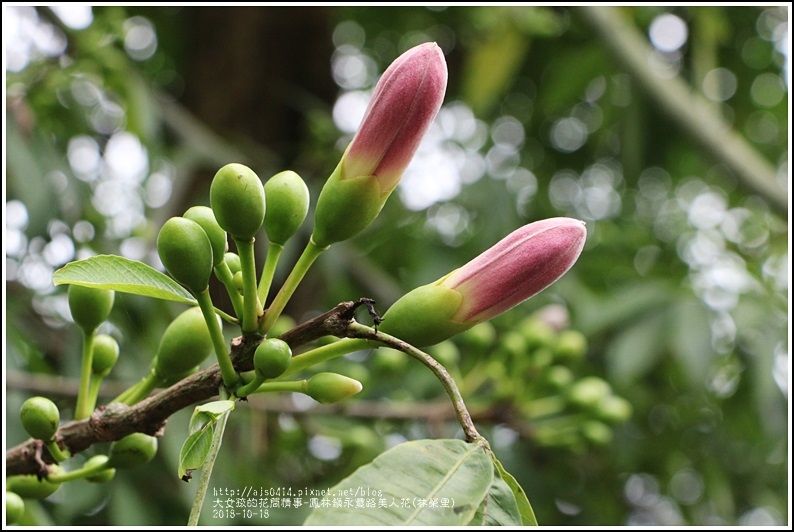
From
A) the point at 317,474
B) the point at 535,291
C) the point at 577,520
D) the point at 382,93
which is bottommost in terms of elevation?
the point at 577,520

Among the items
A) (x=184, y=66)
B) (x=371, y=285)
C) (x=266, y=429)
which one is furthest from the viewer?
(x=184, y=66)

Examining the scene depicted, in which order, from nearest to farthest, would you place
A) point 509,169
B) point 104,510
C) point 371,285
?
1. point 104,510
2. point 371,285
3. point 509,169

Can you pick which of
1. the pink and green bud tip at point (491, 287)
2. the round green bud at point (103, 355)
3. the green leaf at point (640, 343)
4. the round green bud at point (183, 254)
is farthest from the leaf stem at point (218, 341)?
the green leaf at point (640, 343)

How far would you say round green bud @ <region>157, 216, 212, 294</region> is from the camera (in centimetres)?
57

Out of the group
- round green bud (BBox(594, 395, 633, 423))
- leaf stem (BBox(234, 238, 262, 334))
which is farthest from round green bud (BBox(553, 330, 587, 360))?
leaf stem (BBox(234, 238, 262, 334))

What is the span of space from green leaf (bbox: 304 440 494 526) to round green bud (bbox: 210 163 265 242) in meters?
0.19

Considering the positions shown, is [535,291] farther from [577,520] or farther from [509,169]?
[509,169]

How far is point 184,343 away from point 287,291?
125 millimetres

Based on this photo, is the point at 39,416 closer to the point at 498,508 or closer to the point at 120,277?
the point at 120,277

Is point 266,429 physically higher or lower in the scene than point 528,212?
lower

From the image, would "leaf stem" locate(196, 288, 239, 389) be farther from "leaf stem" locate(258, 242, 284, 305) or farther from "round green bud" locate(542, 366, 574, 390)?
"round green bud" locate(542, 366, 574, 390)

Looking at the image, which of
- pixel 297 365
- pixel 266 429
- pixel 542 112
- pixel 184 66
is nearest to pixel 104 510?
pixel 266 429

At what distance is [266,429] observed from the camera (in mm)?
2010

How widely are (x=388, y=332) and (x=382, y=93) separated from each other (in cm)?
17
